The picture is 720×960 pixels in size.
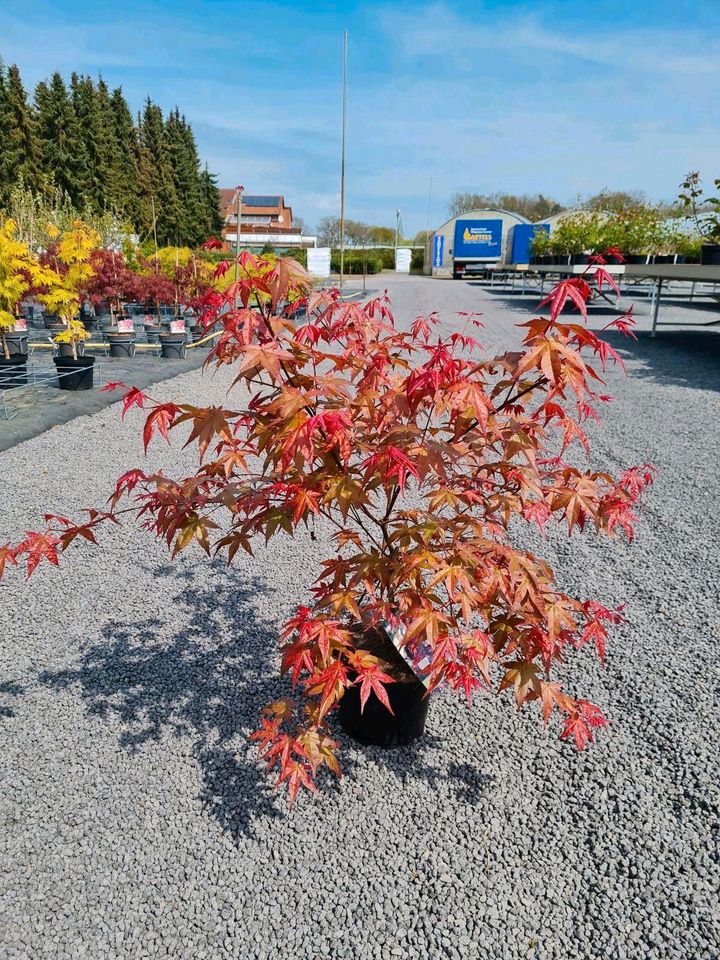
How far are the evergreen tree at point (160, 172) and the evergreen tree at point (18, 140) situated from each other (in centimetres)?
675

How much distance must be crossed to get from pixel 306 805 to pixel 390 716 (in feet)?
1.16

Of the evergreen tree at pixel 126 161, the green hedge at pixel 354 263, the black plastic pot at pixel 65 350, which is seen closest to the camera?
the black plastic pot at pixel 65 350

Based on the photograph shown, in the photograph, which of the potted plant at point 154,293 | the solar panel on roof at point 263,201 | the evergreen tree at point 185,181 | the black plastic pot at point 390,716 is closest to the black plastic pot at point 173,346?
the potted plant at point 154,293

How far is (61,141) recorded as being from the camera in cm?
2645

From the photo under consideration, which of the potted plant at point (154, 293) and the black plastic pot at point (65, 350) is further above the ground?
the potted plant at point (154, 293)

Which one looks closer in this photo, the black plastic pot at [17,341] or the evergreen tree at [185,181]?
the black plastic pot at [17,341]

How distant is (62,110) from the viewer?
26.5 m

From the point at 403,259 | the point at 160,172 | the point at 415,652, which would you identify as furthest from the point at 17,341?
the point at 403,259

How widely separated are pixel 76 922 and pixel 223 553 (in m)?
1.94

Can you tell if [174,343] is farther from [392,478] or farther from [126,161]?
[126,161]

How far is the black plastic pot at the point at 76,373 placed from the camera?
22.1 feet

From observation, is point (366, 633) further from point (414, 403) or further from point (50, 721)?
point (50, 721)

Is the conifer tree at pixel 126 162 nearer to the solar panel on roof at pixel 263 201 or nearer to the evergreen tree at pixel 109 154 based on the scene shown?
the evergreen tree at pixel 109 154

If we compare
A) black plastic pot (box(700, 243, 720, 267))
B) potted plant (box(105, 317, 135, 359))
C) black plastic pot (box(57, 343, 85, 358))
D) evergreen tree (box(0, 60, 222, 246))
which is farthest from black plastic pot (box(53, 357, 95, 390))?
evergreen tree (box(0, 60, 222, 246))
